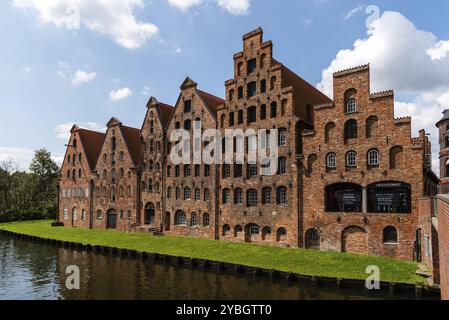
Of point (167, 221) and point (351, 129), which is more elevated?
point (351, 129)

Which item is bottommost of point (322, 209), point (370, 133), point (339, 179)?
point (322, 209)

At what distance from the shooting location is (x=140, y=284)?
22.8 metres

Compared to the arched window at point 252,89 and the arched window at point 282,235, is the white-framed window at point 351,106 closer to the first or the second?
the arched window at point 252,89

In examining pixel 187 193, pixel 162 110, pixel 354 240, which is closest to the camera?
pixel 354 240

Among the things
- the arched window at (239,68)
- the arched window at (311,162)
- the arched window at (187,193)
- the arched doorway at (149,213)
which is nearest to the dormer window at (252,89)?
the arched window at (239,68)

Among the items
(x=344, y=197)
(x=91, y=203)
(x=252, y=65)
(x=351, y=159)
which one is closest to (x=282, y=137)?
(x=351, y=159)

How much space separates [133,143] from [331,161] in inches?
1196

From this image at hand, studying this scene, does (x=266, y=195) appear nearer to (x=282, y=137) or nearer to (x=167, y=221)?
(x=282, y=137)
